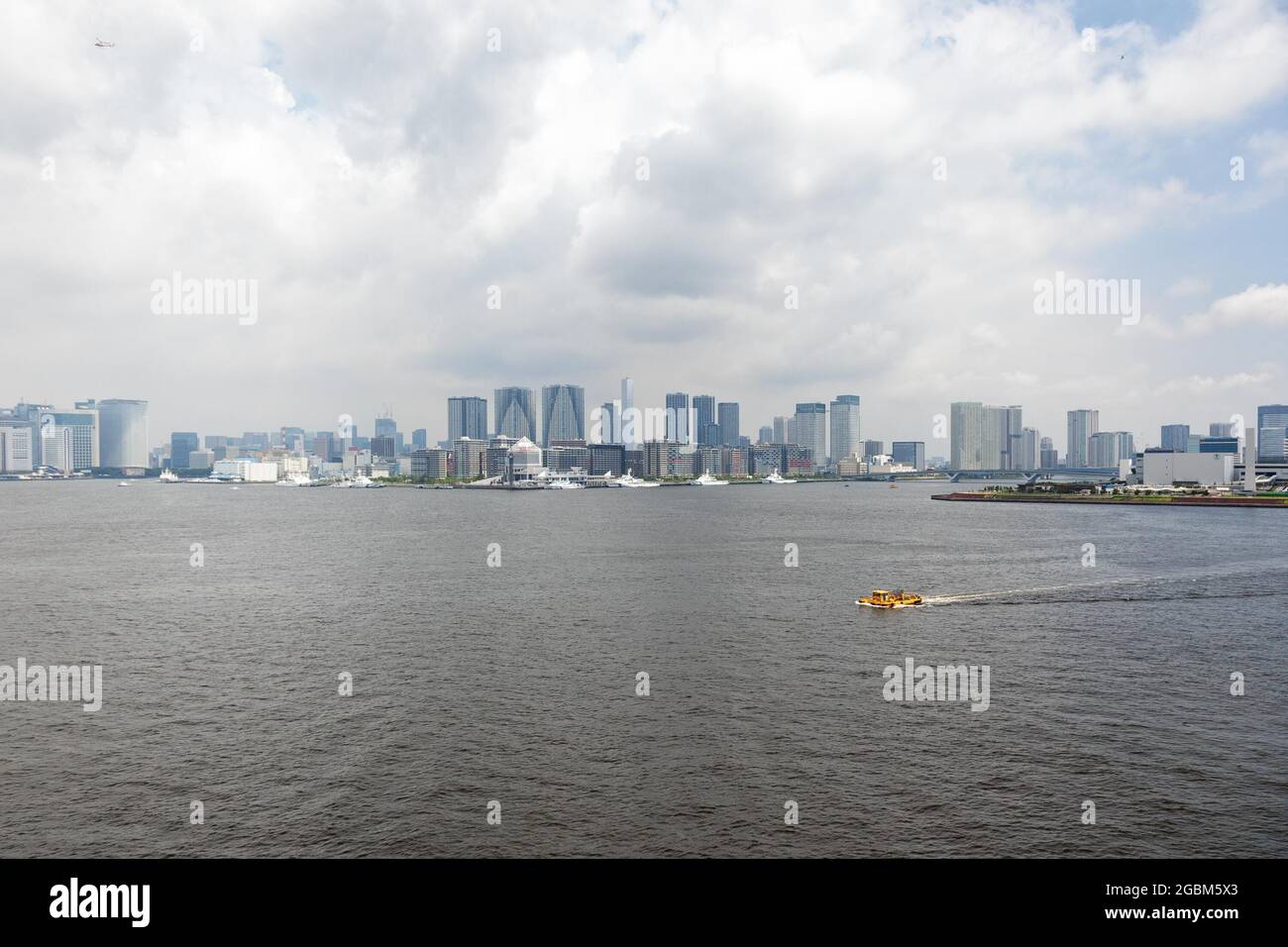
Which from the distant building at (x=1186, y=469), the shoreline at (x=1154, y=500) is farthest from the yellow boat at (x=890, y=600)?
the distant building at (x=1186, y=469)

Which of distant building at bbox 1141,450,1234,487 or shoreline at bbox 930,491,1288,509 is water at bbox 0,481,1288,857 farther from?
distant building at bbox 1141,450,1234,487

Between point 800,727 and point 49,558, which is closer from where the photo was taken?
point 800,727

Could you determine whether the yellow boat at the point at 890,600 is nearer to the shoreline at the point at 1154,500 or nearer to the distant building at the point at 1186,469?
the shoreline at the point at 1154,500

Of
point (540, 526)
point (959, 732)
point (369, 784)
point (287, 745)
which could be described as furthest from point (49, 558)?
point (959, 732)

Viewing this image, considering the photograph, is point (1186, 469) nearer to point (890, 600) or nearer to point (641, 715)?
point (890, 600)
